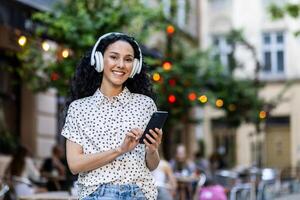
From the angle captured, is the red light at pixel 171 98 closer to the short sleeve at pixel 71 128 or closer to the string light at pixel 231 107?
the string light at pixel 231 107

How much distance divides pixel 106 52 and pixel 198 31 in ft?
89.1

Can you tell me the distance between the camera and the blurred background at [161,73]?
12.2 meters

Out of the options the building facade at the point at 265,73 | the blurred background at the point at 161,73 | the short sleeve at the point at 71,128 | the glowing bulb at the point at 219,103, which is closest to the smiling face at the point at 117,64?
the short sleeve at the point at 71,128

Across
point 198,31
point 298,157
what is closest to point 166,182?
point 198,31

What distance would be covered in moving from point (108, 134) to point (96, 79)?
1.33ft

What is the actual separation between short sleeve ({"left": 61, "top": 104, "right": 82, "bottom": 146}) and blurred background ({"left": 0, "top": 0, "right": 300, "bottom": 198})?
713mm

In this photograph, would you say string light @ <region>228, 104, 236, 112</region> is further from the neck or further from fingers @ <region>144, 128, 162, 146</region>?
fingers @ <region>144, 128, 162, 146</region>

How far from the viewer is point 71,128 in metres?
3.81

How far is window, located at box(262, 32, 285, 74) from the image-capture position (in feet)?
117

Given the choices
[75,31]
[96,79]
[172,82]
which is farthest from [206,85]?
[96,79]

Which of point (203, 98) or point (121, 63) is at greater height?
point (121, 63)

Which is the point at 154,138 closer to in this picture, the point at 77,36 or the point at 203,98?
the point at 77,36

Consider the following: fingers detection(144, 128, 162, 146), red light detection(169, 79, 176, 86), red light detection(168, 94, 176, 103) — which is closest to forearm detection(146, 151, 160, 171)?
fingers detection(144, 128, 162, 146)

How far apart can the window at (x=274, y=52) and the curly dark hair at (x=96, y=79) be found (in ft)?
104
